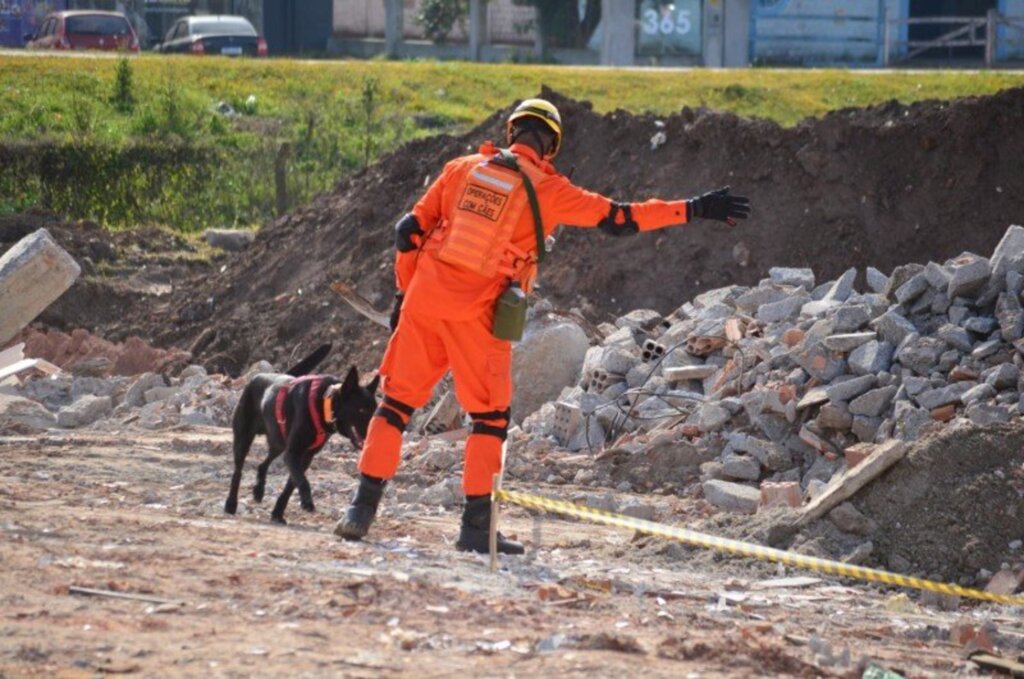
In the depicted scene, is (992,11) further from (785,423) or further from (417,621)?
(417,621)

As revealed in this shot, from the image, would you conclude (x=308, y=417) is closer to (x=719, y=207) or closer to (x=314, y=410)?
(x=314, y=410)

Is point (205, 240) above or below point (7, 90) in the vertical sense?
below

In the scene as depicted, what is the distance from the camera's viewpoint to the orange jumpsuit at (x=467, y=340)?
824cm

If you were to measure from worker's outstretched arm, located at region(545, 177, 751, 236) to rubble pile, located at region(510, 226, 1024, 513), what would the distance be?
2314mm

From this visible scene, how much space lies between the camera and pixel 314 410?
948cm

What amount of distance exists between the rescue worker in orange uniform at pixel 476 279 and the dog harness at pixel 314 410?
115 cm

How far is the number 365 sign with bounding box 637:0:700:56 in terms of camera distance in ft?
140

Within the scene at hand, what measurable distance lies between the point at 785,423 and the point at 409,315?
4.10 m

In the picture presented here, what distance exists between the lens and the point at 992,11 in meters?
39.1

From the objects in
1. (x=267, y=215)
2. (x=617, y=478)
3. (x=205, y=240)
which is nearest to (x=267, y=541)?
(x=617, y=478)

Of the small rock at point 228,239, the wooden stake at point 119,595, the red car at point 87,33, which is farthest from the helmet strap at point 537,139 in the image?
the red car at point 87,33

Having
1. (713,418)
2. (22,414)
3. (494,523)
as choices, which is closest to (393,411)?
(494,523)

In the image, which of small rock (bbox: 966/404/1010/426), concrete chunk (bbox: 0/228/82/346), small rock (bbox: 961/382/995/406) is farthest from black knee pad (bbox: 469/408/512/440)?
concrete chunk (bbox: 0/228/82/346)

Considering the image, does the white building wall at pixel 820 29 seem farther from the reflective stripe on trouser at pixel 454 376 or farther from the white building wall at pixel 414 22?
the reflective stripe on trouser at pixel 454 376
